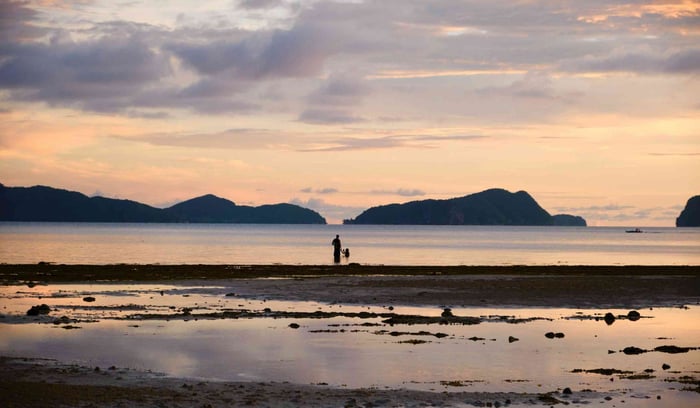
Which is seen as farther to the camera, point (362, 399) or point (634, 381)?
point (634, 381)

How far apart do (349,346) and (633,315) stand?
47.8ft

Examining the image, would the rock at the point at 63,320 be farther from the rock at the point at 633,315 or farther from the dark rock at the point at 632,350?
the rock at the point at 633,315

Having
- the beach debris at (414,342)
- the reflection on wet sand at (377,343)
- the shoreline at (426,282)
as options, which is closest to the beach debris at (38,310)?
the reflection on wet sand at (377,343)

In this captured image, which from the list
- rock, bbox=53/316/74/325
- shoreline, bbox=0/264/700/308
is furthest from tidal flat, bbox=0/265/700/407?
shoreline, bbox=0/264/700/308

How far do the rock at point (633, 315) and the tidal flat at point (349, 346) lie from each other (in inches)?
2.8

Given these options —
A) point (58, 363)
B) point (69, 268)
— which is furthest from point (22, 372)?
point (69, 268)

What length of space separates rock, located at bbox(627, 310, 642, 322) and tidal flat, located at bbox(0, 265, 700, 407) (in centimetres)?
7

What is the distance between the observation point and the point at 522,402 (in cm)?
1875

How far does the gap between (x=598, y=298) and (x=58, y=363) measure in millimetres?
29104

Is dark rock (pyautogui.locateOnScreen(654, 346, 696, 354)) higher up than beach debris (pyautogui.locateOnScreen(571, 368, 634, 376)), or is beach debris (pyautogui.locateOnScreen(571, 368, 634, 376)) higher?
dark rock (pyautogui.locateOnScreen(654, 346, 696, 354))

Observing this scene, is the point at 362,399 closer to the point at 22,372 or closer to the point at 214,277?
the point at 22,372

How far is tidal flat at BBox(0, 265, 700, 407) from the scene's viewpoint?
19438 mm

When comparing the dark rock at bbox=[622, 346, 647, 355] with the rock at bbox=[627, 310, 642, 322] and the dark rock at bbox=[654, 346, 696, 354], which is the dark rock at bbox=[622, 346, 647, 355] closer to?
the dark rock at bbox=[654, 346, 696, 354]

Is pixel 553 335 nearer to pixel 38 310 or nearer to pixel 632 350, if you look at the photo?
pixel 632 350
